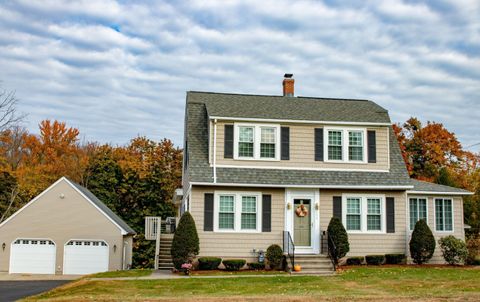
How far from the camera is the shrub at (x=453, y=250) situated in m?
22.7

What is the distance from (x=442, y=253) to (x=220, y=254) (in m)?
9.28

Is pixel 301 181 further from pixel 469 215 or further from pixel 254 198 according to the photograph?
pixel 469 215

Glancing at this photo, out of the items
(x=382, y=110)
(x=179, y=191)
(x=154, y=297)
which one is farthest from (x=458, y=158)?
(x=154, y=297)

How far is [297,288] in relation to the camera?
52.7ft

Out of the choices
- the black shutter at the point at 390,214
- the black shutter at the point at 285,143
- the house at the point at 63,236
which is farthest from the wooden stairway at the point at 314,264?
the house at the point at 63,236

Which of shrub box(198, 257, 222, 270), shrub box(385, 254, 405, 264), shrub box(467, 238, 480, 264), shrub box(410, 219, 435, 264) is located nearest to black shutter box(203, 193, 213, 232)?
shrub box(198, 257, 222, 270)

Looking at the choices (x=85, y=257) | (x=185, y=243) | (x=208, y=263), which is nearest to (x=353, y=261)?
(x=208, y=263)

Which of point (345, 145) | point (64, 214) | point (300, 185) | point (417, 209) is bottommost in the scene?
point (64, 214)

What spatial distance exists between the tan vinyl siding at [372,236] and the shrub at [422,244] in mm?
742

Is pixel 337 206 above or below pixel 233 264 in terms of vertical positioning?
above

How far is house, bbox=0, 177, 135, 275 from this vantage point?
3058cm

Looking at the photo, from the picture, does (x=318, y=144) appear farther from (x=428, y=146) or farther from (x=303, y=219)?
(x=428, y=146)

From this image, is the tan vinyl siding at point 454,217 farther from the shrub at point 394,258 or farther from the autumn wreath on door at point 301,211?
the autumn wreath on door at point 301,211

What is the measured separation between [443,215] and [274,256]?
803 centimetres
